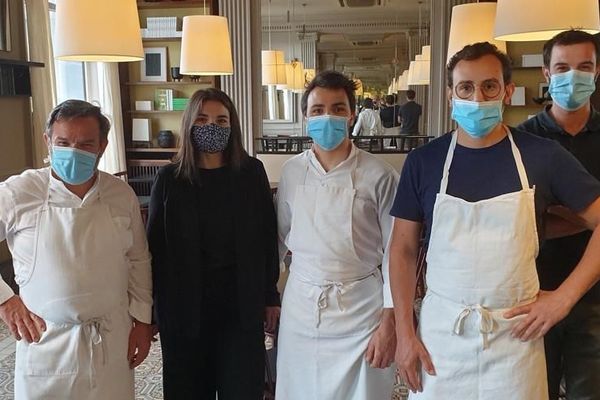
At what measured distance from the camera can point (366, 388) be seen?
1.69 metres

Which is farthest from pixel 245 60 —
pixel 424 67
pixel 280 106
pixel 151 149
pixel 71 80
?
pixel 280 106

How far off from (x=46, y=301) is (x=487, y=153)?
118cm

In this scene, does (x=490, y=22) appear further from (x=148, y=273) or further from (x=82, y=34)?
(x=148, y=273)

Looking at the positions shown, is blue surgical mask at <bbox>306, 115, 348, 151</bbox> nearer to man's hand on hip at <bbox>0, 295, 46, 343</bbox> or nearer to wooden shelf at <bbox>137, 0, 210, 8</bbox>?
man's hand on hip at <bbox>0, 295, 46, 343</bbox>

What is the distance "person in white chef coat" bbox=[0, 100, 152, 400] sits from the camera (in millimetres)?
1478

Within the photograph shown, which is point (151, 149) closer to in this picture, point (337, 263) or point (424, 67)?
point (424, 67)

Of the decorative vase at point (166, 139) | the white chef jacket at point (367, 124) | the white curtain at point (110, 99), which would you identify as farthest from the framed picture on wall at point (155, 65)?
the white chef jacket at point (367, 124)

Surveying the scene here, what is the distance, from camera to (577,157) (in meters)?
1.62

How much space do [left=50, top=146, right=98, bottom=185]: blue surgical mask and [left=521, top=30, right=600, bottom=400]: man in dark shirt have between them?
4.23 ft

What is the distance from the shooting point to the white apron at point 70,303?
148cm

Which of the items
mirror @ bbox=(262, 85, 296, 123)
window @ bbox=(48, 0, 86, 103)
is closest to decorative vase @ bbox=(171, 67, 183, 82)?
window @ bbox=(48, 0, 86, 103)

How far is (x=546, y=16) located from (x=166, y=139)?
4.88m

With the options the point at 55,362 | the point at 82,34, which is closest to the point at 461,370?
the point at 55,362

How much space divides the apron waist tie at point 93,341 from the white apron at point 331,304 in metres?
0.55
